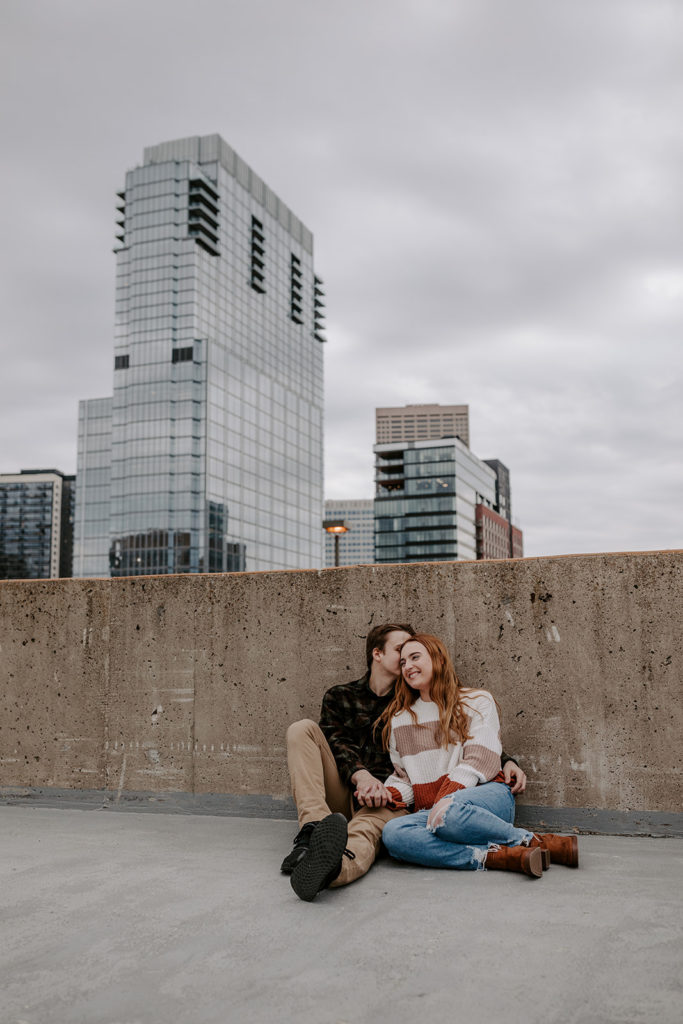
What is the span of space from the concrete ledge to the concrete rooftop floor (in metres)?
0.28

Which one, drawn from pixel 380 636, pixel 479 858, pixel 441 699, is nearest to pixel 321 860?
pixel 479 858

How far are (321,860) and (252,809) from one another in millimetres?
1819

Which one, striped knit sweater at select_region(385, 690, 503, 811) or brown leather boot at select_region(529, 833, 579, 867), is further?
striped knit sweater at select_region(385, 690, 503, 811)

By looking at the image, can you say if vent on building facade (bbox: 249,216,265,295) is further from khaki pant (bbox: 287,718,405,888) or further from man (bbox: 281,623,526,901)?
khaki pant (bbox: 287,718,405,888)

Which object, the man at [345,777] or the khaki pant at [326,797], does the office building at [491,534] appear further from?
the khaki pant at [326,797]

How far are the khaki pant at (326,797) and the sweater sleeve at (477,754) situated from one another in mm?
333

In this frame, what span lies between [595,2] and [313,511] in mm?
89269

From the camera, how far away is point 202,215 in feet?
289

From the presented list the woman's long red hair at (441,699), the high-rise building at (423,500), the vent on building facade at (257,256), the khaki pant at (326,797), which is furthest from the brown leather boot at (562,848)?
the high-rise building at (423,500)

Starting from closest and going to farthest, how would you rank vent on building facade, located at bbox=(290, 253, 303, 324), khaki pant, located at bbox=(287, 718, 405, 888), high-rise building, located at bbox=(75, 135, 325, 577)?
khaki pant, located at bbox=(287, 718, 405, 888), high-rise building, located at bbox=(75, 135, 325, 577), vent on building facade, located at bbox=(290, 253, 303, 324)

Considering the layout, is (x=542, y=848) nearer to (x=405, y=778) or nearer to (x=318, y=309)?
(x=405, y=778)

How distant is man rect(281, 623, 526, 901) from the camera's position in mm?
2633

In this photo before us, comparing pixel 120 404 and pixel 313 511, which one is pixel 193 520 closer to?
pixel 120 404

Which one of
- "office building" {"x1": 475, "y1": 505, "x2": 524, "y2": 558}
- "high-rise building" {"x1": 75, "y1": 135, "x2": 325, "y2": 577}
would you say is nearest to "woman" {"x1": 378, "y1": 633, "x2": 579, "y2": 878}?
"high-rise building" {"x1": 75, "y1": 135, "x2": 325, "y2": 577}
